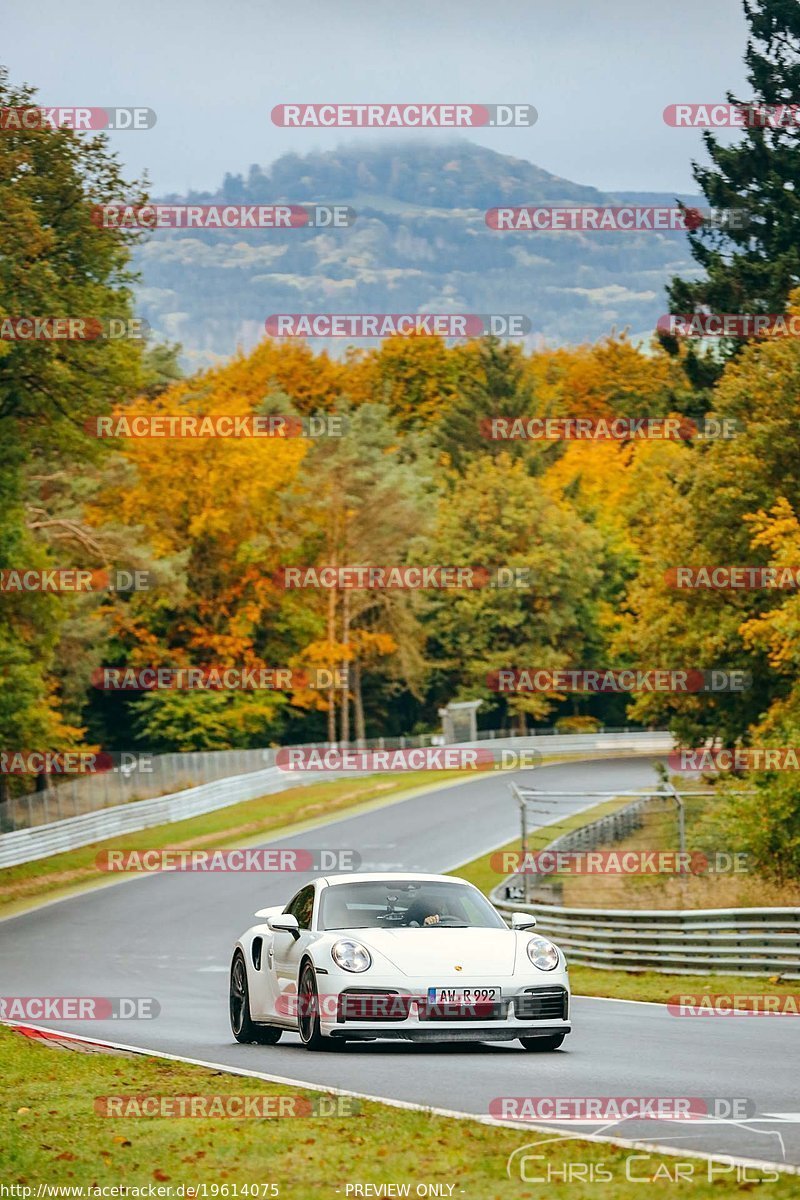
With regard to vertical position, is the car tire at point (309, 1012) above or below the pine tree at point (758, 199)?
below

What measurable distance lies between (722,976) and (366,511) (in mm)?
62420

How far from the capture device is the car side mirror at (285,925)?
13930 millimetres

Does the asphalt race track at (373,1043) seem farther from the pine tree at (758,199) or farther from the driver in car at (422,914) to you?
the pine tree at (758,199)

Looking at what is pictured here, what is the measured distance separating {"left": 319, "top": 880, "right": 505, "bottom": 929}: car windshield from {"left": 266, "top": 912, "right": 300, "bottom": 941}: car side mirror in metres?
0.22

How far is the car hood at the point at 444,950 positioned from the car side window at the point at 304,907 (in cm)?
72

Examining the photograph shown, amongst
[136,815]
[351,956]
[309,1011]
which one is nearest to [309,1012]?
[309,1011]

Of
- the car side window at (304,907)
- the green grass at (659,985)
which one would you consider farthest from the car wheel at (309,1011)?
the green grass at (659,985)

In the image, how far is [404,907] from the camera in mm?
14039

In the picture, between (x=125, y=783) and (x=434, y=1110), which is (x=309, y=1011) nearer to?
(x=434, y=1110)

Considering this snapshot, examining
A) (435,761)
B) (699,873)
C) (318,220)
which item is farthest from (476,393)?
(699,873)

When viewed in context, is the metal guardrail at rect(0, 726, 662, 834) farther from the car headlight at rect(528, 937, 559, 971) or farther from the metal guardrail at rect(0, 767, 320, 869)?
the car headlight at rect(528, 937, 559, 971)

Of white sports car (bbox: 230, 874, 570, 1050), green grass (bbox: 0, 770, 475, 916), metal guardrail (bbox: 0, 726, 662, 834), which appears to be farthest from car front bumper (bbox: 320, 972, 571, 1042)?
metal guardrail (bbox: 0, 726, 662, 834)

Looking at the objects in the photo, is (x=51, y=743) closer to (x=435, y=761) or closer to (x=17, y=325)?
(x=17, y=325)

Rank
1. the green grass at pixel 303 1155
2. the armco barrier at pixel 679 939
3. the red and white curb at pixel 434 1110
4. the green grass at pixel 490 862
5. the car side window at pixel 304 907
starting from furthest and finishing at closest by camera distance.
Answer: the green grass at pixel 490 862 < the armco barrier at pixel 679 939 < the car side window at pixel 304 907 < the red and white curb at pixel 434 1110 < the green grass at pixel 303 1155
